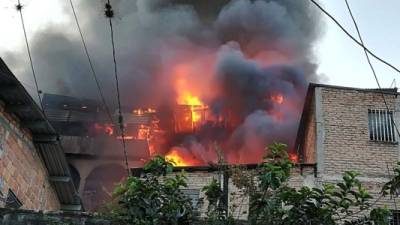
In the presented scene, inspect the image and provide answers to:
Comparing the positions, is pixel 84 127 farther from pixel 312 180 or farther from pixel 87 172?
pixel 312 180

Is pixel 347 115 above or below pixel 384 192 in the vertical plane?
above

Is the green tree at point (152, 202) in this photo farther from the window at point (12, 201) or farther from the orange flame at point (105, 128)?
the orange flame at point (105, 128)

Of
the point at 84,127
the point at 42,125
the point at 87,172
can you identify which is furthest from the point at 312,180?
the point at 84,127

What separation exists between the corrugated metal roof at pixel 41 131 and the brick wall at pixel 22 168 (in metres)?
0.17

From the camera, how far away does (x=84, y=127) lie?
1200 inches

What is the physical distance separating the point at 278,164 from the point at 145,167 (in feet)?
5.72

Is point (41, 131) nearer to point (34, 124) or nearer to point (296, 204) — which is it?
point (34, 124)

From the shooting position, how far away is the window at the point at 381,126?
15516mm

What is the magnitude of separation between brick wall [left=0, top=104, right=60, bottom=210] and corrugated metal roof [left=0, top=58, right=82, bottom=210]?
174 mm

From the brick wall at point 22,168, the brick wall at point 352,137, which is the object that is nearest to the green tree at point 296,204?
the brick wall at point 22,168

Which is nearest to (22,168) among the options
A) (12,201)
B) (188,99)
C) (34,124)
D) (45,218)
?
(12,201)

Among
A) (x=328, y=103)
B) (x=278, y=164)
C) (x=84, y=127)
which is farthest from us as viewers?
(x=84, y=127)

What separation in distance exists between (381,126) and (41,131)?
379 inches

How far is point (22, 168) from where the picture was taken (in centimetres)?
1220
